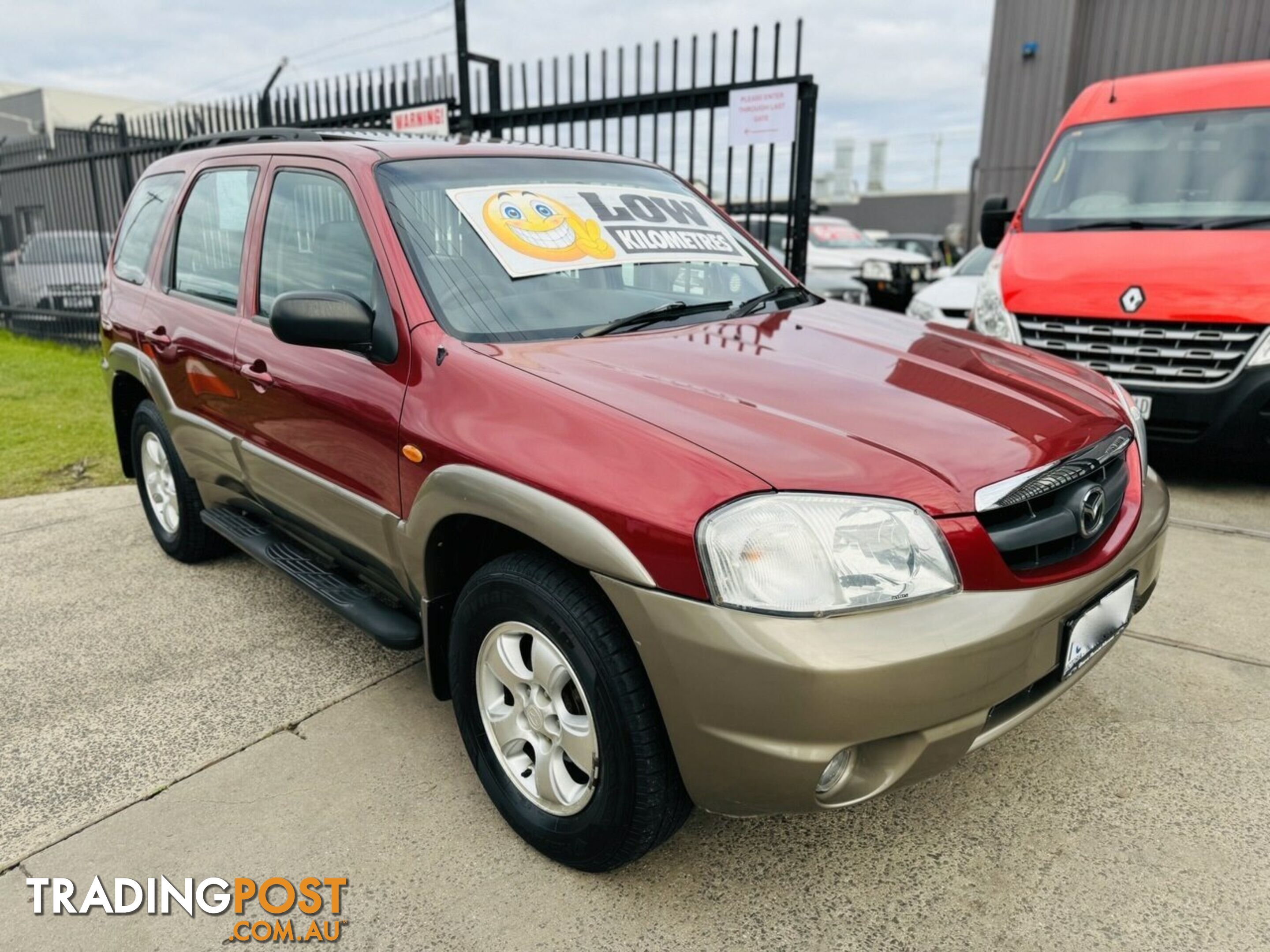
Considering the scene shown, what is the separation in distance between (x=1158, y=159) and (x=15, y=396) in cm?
904

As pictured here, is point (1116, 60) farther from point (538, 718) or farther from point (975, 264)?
point (538, 718)

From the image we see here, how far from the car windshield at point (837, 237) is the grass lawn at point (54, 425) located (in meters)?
9.89

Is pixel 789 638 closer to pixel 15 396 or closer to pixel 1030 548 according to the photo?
pixel 1030 548

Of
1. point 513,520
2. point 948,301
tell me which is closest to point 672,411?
point 513,520

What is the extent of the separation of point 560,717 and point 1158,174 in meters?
5.15

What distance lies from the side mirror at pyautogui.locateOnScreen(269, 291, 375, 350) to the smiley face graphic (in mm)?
493

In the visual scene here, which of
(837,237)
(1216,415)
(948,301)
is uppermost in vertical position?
(837,237)

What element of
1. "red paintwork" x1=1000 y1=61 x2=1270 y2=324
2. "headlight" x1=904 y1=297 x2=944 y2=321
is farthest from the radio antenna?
"red paintwork" x1=1000 y1=61 x2=1270 y2=324

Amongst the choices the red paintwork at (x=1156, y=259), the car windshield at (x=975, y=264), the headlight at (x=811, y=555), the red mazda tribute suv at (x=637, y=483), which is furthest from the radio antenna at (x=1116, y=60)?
the headlight at (x=811, y=555)

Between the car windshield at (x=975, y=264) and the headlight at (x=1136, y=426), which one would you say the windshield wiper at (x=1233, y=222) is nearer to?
the headlight at (x=1136, y=426)

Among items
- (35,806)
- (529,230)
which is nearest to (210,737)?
(35,806)

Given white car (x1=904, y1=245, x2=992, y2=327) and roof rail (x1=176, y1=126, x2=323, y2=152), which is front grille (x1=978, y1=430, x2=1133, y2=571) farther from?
white car (x1=904, y1=245, x2=992, y2=327)

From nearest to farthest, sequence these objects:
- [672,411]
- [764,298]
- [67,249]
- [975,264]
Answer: [672,411], [764,298], [975,264], [67,249]

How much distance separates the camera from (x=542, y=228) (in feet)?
9.09
